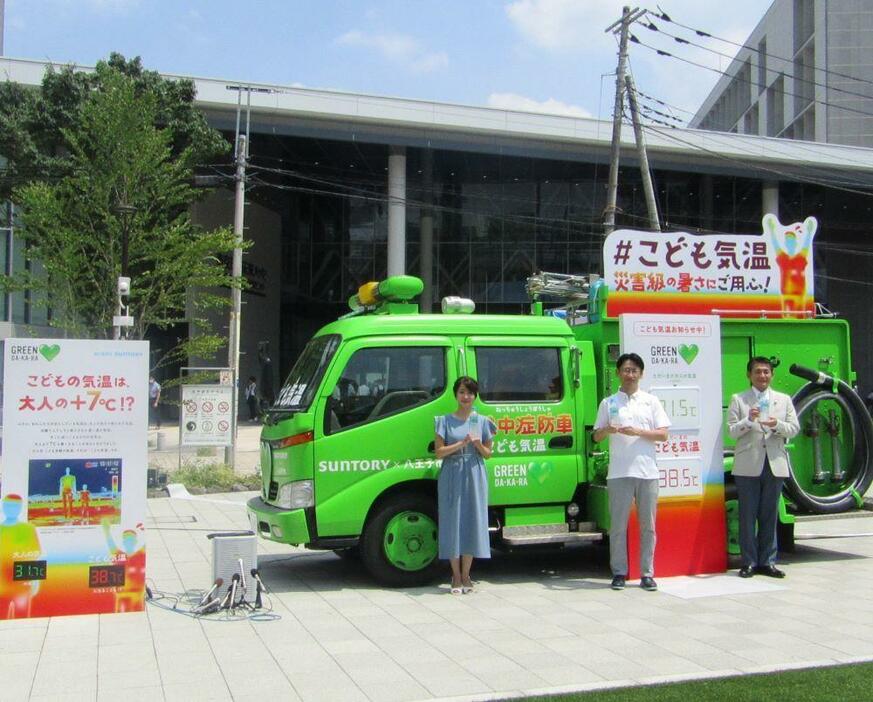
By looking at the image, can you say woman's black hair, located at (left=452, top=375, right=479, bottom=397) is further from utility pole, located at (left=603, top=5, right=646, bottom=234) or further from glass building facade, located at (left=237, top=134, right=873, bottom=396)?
glass building facade, located at (left=237, top=134, right=873, bottom=396)

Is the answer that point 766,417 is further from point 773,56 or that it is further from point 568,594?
point 773,56

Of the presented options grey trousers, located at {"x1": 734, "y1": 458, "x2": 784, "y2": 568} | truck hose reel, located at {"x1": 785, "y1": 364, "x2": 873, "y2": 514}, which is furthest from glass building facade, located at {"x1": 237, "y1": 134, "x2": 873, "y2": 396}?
grey trousers, located at {"x1": 734, "y1": 458, "x2": 784, "y2": 568}

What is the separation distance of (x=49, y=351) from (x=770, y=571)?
663 centimetres

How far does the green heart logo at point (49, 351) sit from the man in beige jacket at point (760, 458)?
5893mm

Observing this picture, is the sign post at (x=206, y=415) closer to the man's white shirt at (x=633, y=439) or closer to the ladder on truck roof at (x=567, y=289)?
the ladder on truck roof at (x=567, y=289)

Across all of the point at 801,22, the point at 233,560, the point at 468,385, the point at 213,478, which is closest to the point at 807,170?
the point at 801,22

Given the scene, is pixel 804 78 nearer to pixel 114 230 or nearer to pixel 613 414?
pixel 114 230

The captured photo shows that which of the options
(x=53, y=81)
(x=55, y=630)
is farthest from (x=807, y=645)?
(x=53, y=81)

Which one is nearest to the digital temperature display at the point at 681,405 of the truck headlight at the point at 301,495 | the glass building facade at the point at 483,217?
the truck headlight at the point at 301,495

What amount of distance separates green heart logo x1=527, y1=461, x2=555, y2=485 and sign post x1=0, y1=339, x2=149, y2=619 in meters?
3.41

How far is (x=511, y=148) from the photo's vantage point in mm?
34531

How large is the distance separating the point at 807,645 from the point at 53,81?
24.3 meters

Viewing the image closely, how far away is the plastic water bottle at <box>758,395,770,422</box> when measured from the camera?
8.45 m

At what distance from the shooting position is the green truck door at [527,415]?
332 inches
